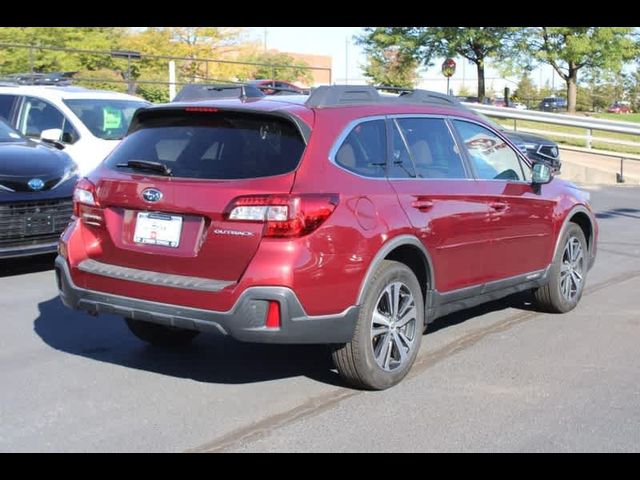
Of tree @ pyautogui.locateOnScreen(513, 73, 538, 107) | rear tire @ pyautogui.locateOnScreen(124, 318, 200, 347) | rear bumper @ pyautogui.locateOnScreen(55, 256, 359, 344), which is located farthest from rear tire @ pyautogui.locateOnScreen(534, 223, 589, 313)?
tree @ pyautogui.locateOnScreen(513, 73, 538, 107)

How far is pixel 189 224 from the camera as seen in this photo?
4.84m

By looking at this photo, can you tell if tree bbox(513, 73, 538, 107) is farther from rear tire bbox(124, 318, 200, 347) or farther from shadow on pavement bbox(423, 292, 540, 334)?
rear tire bbox(124, 318, 200, 347)

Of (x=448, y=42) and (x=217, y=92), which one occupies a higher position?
(x=448, y=42)

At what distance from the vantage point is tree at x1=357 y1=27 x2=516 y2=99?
122ft

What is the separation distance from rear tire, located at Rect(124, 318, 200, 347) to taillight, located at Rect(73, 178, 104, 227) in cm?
92

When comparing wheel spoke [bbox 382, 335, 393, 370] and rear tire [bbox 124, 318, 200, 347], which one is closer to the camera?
wheel spoke [bbox 382, 335, 393, 370]

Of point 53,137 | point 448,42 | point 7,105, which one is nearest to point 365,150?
point 53,137

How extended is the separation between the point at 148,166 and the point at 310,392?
160 cm

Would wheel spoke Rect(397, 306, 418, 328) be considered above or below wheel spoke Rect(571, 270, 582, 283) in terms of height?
above

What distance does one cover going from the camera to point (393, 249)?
5203mm

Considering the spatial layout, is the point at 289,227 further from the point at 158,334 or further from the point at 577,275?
the point at 577,275

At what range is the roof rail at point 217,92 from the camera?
5602 millimetres

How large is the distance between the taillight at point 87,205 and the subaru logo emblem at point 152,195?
1.23 ft
